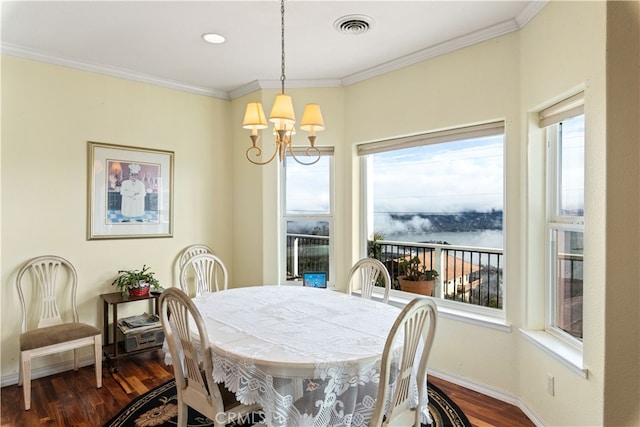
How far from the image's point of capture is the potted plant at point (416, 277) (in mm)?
3264

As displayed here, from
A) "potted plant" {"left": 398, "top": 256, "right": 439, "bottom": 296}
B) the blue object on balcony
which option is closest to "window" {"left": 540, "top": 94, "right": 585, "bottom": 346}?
"potted plant" {"left": 398, "top": 256, "right": 439, "bottom": 296}

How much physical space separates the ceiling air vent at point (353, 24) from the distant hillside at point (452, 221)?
5.29 ft

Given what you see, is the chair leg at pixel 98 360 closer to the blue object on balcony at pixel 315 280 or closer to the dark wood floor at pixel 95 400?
the dark wood floor at pixel 95 400

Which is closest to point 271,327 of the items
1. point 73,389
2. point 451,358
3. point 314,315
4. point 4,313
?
point 314,315

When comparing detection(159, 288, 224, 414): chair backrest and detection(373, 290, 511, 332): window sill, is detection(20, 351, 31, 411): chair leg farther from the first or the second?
detection(373, 290, 511, 332): window sill

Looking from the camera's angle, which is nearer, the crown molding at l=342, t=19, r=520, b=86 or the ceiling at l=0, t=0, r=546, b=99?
the ceiling at l=0, t=0, r=546, b=99

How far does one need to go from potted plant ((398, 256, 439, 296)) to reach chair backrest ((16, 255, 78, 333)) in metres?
2.87

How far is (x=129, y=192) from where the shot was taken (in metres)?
3.51

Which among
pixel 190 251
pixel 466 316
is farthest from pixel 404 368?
pixel 190 251

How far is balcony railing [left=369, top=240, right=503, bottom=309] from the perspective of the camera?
9.48 feet

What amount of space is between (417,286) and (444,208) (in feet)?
2.44

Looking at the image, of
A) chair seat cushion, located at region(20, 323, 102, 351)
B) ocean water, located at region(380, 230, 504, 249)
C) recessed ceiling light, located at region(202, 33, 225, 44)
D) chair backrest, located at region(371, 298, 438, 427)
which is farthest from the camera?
ocean water, located at region(380, 230, 504, 249)

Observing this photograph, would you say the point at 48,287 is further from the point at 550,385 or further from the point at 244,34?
the point at 550,385

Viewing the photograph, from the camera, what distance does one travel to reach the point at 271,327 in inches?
78.7
